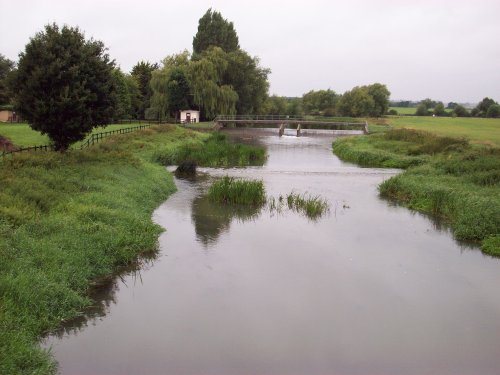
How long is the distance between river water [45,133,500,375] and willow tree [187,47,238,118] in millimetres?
50360

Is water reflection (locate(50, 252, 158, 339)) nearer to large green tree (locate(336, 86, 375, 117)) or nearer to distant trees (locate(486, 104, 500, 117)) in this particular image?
large green tree (locate(336, 86, 375, 117))

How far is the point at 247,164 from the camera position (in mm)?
39844

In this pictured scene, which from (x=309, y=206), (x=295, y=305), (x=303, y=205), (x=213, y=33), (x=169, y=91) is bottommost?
(x=295, y=305)

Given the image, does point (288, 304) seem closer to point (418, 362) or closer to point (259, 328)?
point (259, 328)

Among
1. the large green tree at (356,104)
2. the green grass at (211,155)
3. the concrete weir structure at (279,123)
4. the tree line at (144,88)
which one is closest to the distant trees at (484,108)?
the tree line at (144,88)

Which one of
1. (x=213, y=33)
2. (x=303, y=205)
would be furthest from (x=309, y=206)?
(x=213, y=33)

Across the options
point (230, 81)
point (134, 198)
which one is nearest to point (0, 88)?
point (230, 81)

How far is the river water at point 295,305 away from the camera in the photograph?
34.2 ft

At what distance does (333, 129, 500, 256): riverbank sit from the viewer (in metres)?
19.7

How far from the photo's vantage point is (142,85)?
80375mm

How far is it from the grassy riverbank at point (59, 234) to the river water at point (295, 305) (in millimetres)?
687

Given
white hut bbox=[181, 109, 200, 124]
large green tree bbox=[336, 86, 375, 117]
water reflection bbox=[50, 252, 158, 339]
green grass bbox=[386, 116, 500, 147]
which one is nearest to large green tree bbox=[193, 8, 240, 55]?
white hut bbox=[181, 109, 200, 124]

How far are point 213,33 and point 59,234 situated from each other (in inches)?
2859

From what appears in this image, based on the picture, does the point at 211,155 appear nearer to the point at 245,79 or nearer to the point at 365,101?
the point at 245,79
